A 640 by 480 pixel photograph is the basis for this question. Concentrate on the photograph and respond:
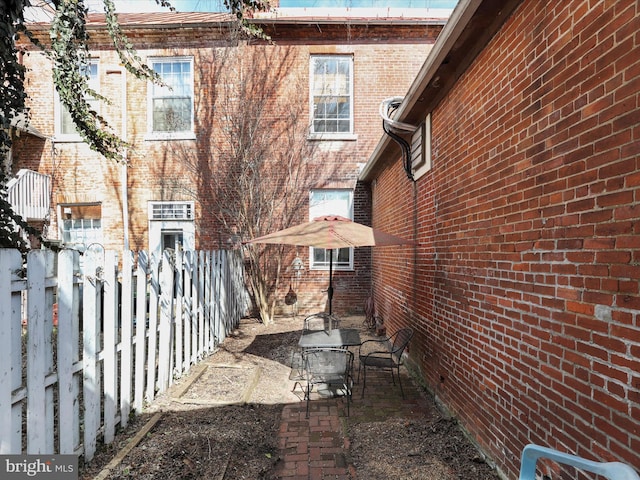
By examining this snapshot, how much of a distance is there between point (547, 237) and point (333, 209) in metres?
7.84

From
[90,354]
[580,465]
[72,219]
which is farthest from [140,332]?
[72,219]

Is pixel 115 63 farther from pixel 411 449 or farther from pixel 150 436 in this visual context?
pixel 411 449

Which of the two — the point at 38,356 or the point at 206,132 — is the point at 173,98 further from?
the point at 38,356

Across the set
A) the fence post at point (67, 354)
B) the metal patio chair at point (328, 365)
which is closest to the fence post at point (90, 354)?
the fence post at point (67, 354)

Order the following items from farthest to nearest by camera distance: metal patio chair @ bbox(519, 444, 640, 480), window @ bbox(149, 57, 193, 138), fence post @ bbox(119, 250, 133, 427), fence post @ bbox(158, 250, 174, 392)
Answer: window @ bbox(149, 57, 193, 138) < fence post @ bbox(158, 250, 174, 392) < fence post @ bbox(119, 250, 133, 427) < metal patio chair @ bbox(519, 444, 640, 480)

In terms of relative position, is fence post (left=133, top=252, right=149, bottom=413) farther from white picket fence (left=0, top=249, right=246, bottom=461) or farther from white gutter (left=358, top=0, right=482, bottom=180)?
white gutter (left=358, top=0, right=482, bottom=180)

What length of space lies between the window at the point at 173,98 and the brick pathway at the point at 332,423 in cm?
871

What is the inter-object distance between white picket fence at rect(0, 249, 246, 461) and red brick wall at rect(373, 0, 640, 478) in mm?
3255

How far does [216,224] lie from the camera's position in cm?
970

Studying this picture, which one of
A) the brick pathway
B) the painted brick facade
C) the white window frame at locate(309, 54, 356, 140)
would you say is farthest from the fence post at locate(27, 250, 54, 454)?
the white window frame at locate(309, 54, 356, 140)

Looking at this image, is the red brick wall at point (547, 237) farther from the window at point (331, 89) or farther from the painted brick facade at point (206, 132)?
the window at point (331, 89)

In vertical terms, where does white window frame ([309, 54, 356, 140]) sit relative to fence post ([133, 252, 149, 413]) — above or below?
above

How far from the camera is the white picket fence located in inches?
84.5

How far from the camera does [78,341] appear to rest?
107 inches
